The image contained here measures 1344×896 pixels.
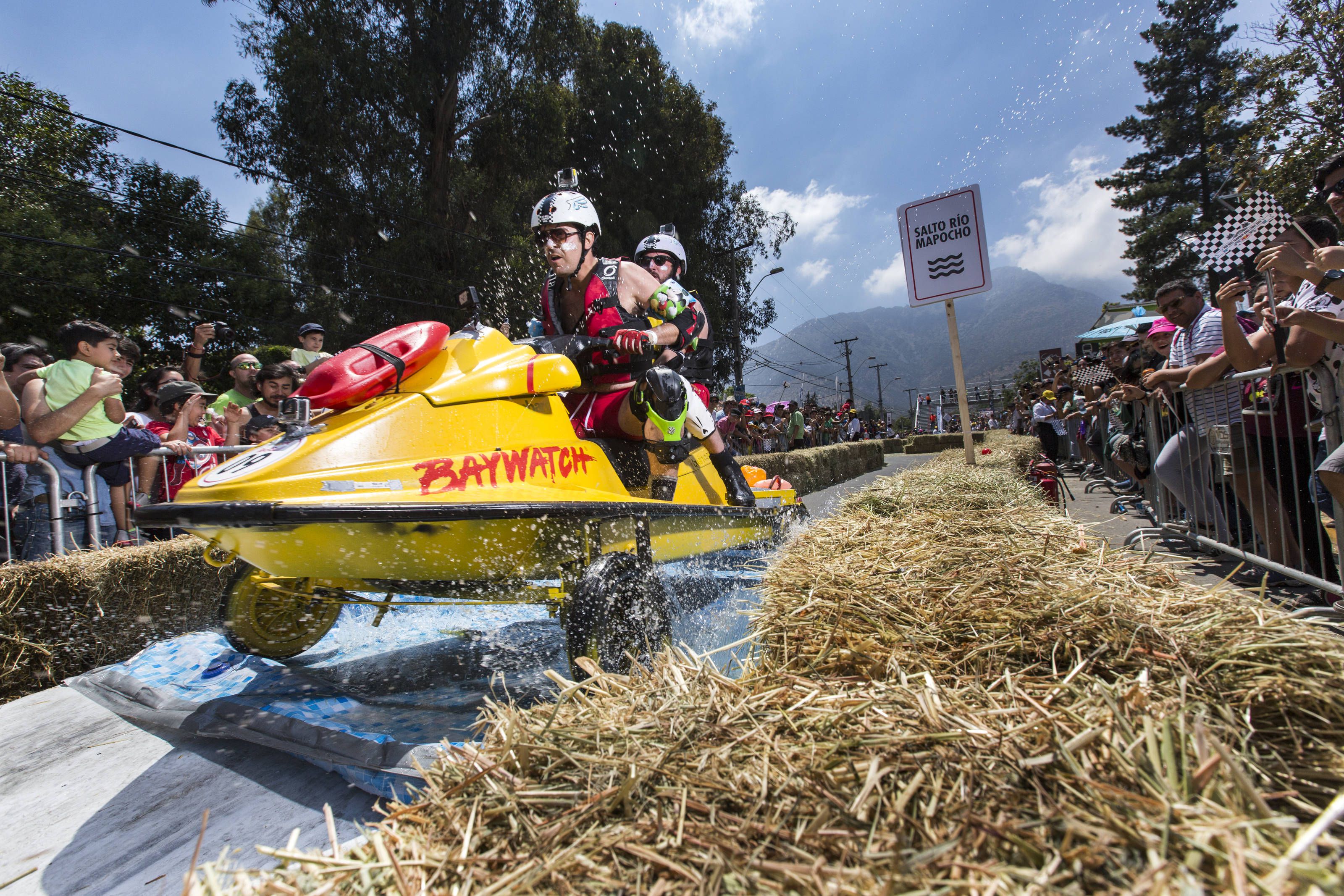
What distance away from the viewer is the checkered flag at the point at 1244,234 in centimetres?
321

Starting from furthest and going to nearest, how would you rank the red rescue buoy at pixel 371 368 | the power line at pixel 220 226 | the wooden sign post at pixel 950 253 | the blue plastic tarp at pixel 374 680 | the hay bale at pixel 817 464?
the power line at pixel 220 226 < the hay bale at pixel 817 464 < the wooden sign post at pixel 950 253 < the red rescue buoy at pixel 371 368 < the blue plastic tarp at pixel 374 680

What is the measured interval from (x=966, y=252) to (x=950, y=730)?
18.2 feet

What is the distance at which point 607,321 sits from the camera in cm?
377

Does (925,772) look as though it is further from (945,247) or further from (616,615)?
(945,247)

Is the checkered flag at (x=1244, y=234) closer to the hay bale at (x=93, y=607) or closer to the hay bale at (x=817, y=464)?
the hay bale at (x=93, y=607)

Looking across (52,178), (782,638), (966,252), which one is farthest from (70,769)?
(52,178)

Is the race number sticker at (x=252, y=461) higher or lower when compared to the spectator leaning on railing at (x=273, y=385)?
lower

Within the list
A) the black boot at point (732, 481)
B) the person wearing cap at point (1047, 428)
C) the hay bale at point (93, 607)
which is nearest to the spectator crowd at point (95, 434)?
the hay bale at point (93, 607)

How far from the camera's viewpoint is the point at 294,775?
2.25 m

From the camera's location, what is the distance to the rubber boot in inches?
143

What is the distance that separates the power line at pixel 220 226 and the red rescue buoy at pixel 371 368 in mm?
15022

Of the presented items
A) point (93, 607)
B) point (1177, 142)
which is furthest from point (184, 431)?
point (1177, 142)

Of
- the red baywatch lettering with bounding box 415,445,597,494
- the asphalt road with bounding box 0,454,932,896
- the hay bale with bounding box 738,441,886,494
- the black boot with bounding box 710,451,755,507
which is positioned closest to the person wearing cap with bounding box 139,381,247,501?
the asphalt road with bounding box 0,454,932,896

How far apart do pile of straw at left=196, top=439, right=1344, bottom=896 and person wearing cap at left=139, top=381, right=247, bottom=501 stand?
191 inches
